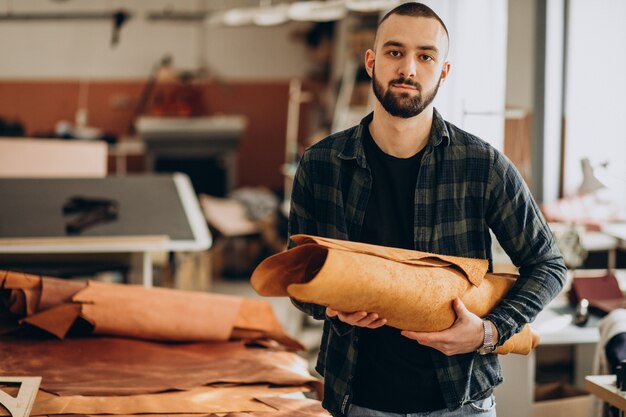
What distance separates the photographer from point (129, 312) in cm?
259

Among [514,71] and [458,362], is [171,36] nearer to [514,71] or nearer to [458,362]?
[514,71]

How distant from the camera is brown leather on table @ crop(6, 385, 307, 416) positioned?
6.68ft

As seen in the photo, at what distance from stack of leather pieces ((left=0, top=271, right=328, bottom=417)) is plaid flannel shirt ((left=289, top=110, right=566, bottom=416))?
1.49 feet

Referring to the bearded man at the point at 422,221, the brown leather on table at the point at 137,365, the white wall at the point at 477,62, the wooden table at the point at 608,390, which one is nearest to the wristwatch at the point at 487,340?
the bearded man at the point at 422,221

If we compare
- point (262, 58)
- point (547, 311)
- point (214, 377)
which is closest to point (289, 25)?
→ point (262, 58)

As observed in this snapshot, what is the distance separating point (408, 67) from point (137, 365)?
128cm

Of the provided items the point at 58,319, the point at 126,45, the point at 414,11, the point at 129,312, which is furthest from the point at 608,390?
the point at 126,45

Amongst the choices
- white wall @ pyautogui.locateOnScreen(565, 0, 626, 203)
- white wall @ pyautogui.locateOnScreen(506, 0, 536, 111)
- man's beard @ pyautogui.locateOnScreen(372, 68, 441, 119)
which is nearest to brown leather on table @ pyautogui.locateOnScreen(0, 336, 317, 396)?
man's beard @ pyautogui.locateOnScreen(372, 68, 441, 119)

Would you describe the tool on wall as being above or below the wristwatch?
below

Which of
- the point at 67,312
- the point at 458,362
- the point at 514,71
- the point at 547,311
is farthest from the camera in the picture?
the point at 514,71

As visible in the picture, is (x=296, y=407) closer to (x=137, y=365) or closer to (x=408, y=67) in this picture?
(x=137, y=365)

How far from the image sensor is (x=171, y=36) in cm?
1052

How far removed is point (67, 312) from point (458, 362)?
4.62 ft

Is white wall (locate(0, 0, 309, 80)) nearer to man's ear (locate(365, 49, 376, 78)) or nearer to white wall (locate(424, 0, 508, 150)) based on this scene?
white wall (locate(424, 0, 508, 150))
